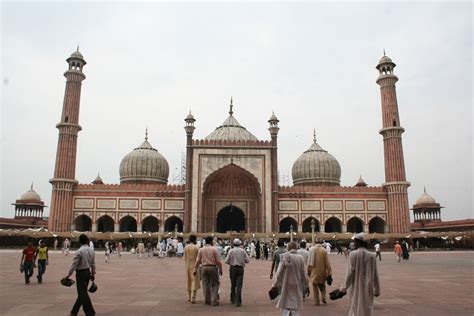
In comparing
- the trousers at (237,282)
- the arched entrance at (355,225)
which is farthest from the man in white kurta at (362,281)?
the arched entrance at (355,225)

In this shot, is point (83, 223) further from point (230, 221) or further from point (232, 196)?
point (232, 196)

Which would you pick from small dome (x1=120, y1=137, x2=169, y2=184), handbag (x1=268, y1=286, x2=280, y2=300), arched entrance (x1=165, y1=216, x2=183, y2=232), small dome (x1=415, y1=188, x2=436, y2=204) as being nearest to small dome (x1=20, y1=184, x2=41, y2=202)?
small dome (x1=120, y1=137, x2=169, y2=184)

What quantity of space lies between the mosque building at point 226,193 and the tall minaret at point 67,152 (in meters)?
0.08

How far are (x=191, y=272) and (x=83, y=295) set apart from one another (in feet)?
7.61

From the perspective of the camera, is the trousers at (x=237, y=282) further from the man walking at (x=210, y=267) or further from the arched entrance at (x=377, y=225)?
the arched entrance at (x=377, y=225)

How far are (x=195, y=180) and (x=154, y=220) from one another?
23.1 feet

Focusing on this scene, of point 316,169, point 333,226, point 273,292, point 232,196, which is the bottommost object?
point 273,292

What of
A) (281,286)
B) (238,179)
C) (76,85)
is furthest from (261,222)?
(281,286)

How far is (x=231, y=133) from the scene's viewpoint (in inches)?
1722

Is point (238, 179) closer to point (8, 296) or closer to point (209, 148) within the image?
point (209, 148)

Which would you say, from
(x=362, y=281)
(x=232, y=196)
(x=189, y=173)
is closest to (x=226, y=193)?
(x=232, y=196)

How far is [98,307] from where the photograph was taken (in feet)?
24.8

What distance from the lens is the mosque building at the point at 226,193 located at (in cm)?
3700

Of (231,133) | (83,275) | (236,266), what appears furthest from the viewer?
(231,133)
